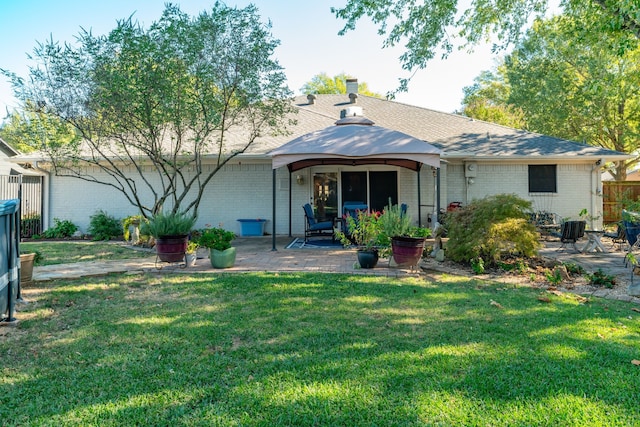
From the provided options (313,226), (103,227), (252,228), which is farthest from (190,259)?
(103,227)

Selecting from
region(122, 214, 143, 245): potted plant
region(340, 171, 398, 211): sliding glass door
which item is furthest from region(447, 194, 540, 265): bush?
region(122, 214, 143, 245): potted plant

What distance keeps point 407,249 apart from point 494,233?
153cm

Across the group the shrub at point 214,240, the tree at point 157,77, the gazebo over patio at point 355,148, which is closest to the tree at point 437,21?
the gazebo over patio at point 355,148

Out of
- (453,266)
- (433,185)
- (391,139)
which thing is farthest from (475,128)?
(453,266)

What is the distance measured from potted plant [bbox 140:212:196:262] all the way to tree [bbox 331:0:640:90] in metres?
7.04

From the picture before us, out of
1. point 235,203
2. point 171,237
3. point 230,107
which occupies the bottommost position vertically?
point 171,237

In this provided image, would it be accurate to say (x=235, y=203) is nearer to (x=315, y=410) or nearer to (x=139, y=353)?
(x=139, y=353)

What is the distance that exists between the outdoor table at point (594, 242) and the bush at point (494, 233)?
8.90 feet

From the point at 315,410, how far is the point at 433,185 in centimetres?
1091

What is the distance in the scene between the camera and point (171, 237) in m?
6.73

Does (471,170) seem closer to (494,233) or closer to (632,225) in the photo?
(632,225)

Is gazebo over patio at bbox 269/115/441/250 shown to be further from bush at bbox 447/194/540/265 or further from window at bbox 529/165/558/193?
window at bbox 529/165/558/193

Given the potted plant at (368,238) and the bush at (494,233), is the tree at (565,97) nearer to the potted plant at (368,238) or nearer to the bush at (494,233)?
the bush at (494,233)

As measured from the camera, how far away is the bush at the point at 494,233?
21.9ft
